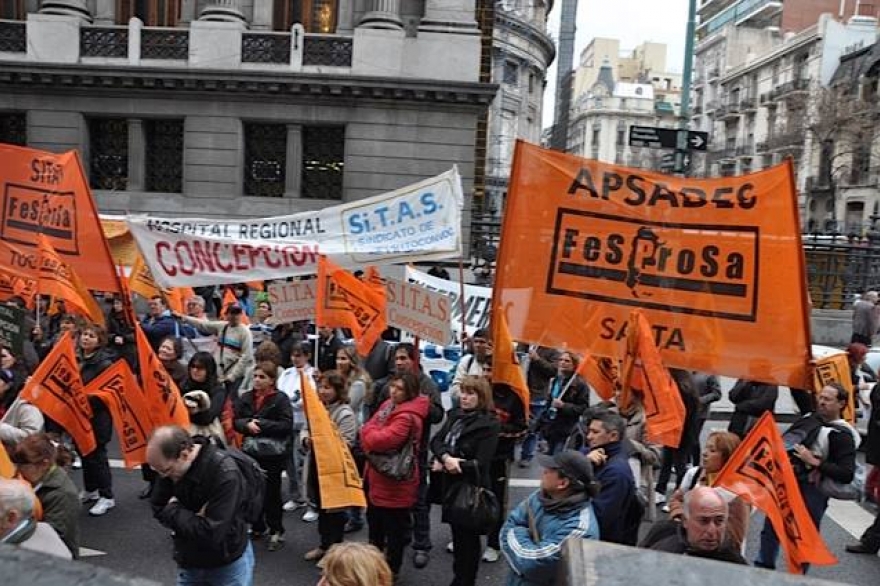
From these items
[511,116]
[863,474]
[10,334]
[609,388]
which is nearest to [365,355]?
[609,388]

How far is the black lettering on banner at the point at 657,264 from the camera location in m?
4.82

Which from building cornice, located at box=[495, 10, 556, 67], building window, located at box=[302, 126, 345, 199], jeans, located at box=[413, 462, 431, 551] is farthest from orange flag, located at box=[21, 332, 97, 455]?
building cornice, located at box=[495, 10, 556, 67]

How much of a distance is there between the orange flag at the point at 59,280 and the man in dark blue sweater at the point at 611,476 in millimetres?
4446

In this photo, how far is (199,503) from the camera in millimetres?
3730

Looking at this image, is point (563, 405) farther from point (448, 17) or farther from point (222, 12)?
point (222, 12)

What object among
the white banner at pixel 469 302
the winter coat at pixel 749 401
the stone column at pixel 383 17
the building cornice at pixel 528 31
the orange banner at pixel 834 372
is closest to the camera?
the winter coat at pixel 749 401

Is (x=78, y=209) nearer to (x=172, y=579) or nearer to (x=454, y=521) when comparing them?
(x=172, y=579)

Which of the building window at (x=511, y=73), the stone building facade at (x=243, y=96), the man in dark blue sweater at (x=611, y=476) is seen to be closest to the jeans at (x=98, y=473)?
the man in dark blue sweater at (x=611, y=476)

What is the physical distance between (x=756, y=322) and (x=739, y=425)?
270 cm

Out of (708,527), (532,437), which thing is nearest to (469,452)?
(708,527)

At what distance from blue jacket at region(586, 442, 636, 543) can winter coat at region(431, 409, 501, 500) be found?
0.88 meters

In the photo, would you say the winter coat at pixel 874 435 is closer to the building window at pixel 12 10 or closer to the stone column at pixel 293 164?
the stone column at pixel 293 164

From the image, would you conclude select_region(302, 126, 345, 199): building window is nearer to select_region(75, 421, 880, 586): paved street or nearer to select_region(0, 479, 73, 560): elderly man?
select_region(75, 421, 880, 586): paved street

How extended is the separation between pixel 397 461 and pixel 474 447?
53 cm
